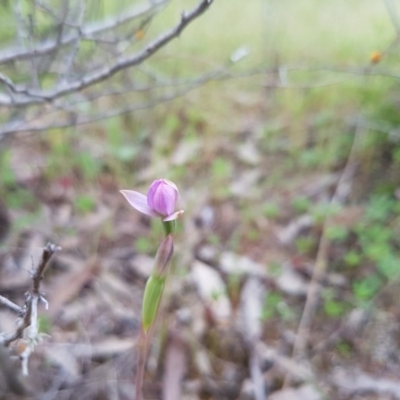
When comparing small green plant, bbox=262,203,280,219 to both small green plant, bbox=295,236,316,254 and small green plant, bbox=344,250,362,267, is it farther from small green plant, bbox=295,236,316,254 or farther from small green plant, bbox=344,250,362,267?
small green plant, bbox=344,250,362,267

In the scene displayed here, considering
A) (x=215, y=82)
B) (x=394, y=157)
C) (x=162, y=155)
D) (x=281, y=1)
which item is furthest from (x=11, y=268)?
(x=281, y=1)

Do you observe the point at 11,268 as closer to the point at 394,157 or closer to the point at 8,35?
the point at 8,35

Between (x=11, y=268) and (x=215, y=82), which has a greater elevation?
(x=215, y=82)

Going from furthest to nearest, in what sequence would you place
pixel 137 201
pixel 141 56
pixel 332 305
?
pixel 332 305 < pixel 141 56 < pixel 137 201

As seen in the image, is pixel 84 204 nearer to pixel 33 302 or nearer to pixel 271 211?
pixel 271 211

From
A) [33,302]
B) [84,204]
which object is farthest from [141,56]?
[84,204]

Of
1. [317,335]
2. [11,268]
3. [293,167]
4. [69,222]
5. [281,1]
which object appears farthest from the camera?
[281,1]

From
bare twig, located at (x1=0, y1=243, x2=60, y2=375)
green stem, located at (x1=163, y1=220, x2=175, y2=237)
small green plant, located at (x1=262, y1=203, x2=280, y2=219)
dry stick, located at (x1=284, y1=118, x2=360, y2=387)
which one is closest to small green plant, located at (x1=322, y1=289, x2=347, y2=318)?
dry stick, located at (x1=284, y1=118, x2=360, y2=387)

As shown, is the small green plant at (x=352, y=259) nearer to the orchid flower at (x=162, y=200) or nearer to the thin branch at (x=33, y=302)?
the orchid flower at (x=162, y=200)
